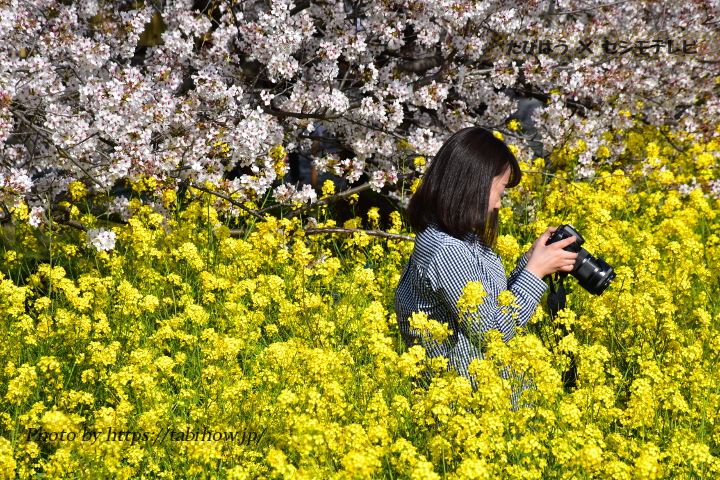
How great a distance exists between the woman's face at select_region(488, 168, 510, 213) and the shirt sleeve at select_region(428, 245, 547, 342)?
23 centimetres

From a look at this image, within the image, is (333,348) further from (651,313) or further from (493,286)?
(651,313)

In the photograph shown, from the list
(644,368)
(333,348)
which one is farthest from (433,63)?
(644,368)

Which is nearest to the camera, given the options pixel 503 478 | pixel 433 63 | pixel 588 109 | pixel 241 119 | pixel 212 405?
pixel 503 478

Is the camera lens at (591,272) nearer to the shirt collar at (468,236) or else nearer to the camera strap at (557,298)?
the camera strap at (557,298)

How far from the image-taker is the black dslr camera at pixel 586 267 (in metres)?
4.07

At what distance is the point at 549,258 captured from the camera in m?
3.93

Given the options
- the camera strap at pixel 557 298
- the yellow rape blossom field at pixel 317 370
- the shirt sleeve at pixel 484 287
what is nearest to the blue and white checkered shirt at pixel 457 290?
the shirt sleeve at pixel 484 287

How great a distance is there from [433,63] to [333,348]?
3293mm

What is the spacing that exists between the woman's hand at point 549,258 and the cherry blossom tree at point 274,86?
232 centimetres

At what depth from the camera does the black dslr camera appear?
4.07m

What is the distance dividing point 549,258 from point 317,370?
3.56 ft

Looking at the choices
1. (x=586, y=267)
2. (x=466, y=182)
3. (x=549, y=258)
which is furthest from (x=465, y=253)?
(x=586, y=267)

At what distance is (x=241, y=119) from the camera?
6.31m

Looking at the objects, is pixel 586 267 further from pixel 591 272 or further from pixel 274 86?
pixel 274 86
